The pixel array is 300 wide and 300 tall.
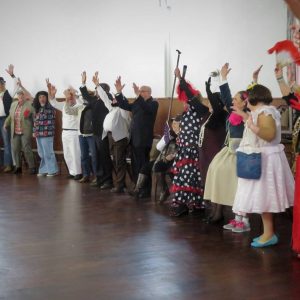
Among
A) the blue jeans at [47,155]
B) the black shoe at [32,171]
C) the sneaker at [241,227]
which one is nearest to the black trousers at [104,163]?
the blue jeans at [47,155]

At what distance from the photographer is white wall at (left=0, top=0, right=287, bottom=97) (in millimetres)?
6457

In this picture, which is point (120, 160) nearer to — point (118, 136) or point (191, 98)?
point (118, 136)

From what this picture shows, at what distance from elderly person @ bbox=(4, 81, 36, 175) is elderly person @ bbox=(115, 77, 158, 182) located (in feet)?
8.47

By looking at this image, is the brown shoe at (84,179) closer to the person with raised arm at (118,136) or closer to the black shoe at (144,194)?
the person with raised arm at (118,136)

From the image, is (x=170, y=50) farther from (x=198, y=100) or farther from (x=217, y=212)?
(x=217, y=212)

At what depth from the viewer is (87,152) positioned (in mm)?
7387

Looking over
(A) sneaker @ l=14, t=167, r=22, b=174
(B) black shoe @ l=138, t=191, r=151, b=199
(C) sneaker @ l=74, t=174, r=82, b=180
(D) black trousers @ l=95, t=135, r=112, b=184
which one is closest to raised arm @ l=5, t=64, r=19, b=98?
(A) sneaker @ l=14, t=167, r=22, b=174

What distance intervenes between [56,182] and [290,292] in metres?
4.83

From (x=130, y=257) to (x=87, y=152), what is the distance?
3818 millimetres

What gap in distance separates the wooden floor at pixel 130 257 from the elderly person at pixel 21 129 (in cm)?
286

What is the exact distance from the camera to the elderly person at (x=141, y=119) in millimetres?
6262

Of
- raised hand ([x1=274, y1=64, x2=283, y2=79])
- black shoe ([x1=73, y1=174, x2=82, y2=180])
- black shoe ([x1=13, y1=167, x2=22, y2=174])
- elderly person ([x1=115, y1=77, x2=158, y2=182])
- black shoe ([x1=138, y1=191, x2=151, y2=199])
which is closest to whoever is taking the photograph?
raised hand ([x1=274, y1=64, x2=283, y2=79])

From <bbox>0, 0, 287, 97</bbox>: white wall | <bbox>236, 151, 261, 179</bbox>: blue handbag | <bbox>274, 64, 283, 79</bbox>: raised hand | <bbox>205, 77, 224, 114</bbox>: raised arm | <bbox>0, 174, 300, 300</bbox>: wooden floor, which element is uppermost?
<bbox>0, 0, 287, 97</bbox>: white wall

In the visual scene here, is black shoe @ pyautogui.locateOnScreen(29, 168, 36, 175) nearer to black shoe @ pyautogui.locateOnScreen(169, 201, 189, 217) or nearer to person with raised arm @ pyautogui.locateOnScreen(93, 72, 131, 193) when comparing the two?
person with raised arm @ pyautogui.locateOnScreen(93, 72, 131, 193)
